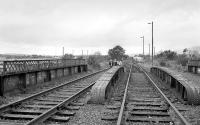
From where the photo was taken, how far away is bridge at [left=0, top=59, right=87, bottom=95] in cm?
1227

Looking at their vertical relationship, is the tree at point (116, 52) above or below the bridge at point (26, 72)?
above

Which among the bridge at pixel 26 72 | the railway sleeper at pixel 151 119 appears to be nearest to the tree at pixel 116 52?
the bridge at pixel 26 72

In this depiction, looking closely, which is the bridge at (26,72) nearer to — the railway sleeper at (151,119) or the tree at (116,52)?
the railway sleeper at (151,119)

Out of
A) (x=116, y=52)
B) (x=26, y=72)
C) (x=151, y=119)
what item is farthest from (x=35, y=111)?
(x=116, y=52)

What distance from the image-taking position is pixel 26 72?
14445 mm

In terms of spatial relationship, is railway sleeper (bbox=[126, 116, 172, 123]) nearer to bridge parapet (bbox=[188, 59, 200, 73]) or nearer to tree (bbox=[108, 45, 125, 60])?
bridge parapet (bbox=[188, 59, 200, 73])

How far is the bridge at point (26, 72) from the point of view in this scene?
40.2ft

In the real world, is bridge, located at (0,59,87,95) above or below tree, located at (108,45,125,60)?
below

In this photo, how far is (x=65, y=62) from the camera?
945 inches

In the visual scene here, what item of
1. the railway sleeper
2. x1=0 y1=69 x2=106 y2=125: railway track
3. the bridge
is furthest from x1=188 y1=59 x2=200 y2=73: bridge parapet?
the railway sleeper

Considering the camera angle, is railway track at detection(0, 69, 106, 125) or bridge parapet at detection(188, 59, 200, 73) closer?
railway track at detection(0, 69, 106, 125)

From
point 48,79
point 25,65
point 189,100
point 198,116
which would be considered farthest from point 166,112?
point 48,79

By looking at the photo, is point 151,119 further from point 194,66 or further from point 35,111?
point 194,66

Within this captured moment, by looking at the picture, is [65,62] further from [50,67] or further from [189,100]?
[189,100]
